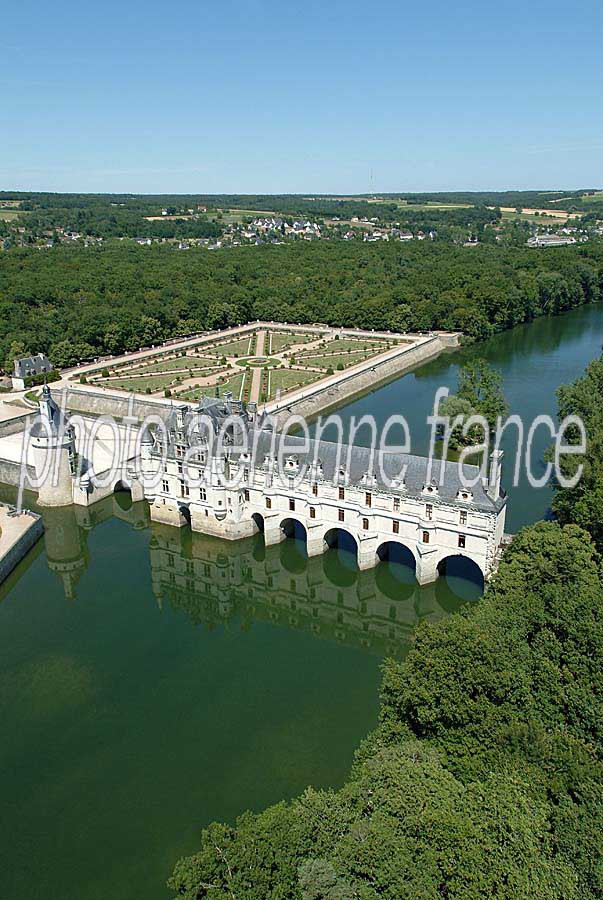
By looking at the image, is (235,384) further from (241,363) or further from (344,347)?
(344,347)

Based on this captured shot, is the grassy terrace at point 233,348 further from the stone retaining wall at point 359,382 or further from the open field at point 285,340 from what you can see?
the stone retaining wall at point 359,382

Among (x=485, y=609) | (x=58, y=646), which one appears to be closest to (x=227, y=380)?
(x=58, y=646)

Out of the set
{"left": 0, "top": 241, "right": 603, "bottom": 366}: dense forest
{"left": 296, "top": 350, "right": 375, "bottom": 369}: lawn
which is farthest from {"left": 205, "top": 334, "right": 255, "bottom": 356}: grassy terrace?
{"left": 296, "top": 350, "right": 375, "bottom": 369}: lawn

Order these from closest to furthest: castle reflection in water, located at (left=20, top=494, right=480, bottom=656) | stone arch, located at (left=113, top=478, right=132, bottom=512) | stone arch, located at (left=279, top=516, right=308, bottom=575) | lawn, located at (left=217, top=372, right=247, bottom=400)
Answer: castle reflection in water, located at (left=20, top=494, right=480, bottom=656), stone arch, located at (left=279, top=516, right=308, bottom=575), stone arch, located at (left=113, top=478, right=132, bottom=512), lawn, located at (left=217, top=372, right=247, bottom=400)

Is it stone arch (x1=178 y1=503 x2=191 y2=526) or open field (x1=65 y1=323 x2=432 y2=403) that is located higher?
open field (x1=65 y1=323 x2=432 y2=403)

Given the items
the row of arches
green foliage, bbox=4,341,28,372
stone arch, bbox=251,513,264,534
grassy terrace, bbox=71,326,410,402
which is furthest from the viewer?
green foliage, bbox=4,341,28,372

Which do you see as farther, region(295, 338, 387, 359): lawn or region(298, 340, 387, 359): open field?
region(295, 338, 387, 359): lawn

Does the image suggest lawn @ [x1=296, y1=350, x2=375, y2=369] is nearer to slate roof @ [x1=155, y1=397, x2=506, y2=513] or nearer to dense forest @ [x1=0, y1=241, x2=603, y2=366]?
dense forest @ [x1=0, y1=241, x2=603, y2=366]

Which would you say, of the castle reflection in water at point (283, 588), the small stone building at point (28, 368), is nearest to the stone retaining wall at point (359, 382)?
the castle reflection in water at point (283, 588)
